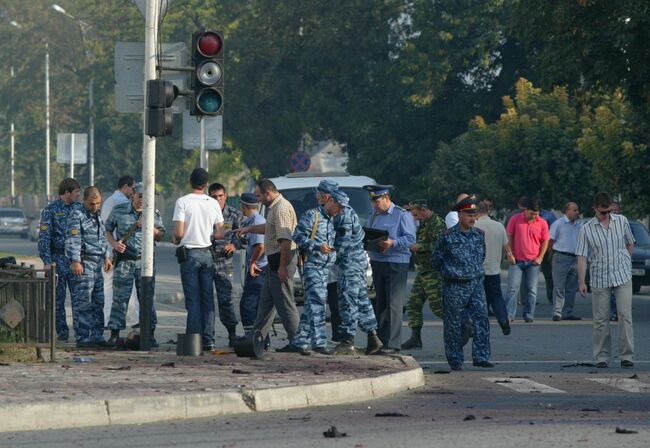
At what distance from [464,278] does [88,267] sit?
13.9ft

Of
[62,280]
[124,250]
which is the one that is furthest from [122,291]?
[62,280]

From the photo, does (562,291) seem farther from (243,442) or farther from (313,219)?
(243,442)

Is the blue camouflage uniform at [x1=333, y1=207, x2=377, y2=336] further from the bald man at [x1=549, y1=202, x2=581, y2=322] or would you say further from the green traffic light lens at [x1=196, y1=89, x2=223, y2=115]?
the bald man at [x1=549, y1=202, x2=581, y2=322]

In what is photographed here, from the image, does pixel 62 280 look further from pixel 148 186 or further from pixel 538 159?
pixel 538 159

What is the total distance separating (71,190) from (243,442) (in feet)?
25.2

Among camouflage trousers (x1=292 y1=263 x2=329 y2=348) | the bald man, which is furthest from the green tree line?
camouflage trousers (x1=292 y1=263 x2=329 y2=348)

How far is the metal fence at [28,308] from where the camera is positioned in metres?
14.1

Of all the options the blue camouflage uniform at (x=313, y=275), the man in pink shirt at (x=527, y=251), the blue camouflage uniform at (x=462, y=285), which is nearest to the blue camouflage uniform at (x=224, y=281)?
the blue camouflage uniform at (x=313, y=275)

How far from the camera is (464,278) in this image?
15.3 meters

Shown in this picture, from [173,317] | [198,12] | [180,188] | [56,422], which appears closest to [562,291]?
[173,317]

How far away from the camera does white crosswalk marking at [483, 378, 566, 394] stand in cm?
1319

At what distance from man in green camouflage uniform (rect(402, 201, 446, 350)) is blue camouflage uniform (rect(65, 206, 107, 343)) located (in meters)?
3.59

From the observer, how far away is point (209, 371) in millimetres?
13164

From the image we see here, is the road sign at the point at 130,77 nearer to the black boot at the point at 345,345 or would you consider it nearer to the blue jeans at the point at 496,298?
the black boot at the point at 345,345
